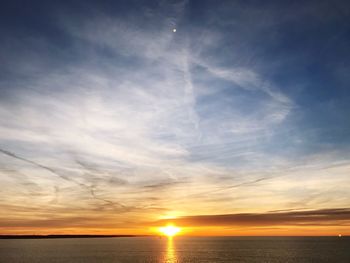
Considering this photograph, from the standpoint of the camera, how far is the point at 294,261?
157625 millimetres

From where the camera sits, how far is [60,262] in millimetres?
160500

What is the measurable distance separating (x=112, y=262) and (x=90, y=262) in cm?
1031

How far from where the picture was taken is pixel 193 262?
161 metres

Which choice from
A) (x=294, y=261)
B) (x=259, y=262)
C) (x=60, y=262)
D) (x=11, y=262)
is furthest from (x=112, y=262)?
(x=294, y=261)

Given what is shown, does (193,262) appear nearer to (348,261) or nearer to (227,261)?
(227,261)

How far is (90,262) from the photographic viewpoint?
6225 inches

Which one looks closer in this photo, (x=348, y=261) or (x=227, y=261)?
(x=348, y=261)

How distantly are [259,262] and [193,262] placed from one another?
30873 millimetres

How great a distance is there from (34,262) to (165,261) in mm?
63068

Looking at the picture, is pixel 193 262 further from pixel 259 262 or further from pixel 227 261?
pixel 259 262

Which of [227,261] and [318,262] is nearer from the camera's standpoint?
[318,262]


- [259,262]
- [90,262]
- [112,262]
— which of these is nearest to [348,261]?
[259,262]

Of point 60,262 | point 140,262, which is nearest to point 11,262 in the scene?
point 60,262

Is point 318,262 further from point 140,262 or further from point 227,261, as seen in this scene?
point 140,262
